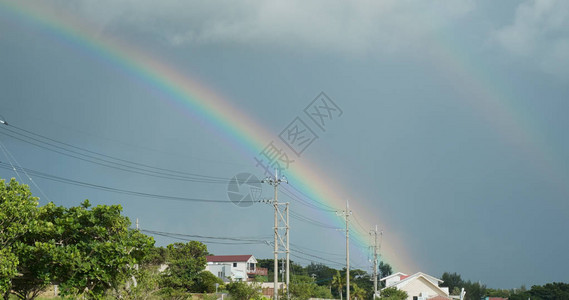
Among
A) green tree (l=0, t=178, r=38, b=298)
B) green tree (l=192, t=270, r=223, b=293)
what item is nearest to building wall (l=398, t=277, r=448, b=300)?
green tree (l=192, t=270, r=223, b=293)

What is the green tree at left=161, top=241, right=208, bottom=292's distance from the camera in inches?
2566

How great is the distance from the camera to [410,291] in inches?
3585

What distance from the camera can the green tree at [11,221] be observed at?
1950cm

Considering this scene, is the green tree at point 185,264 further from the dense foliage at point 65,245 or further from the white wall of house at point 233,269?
the dense foliage at point 65,245

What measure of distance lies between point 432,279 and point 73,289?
86914 millimetres

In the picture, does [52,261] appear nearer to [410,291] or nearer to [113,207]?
[113,207]

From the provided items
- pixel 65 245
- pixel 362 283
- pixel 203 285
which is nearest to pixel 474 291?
pixel 362 283

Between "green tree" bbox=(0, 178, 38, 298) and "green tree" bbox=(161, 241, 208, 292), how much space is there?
43052mm

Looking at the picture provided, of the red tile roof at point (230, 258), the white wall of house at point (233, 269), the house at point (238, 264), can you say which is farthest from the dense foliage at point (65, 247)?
the red tile roof at point (230, 258)

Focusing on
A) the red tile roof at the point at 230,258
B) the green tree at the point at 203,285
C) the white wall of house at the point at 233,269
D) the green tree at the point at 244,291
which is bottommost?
the green tree at the point at 244,291

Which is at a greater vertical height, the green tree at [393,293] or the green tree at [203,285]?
the green tree at [203,285]

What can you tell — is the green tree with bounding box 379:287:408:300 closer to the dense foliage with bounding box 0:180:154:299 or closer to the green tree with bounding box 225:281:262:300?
the green tree with bounding box 225:281:262:300

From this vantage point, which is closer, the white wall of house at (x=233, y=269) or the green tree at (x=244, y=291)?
the green tree at (x=244, y=291)

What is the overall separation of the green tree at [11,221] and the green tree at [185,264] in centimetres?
4305
